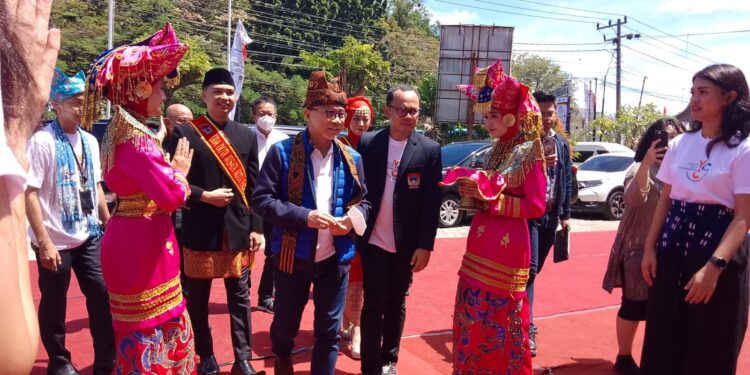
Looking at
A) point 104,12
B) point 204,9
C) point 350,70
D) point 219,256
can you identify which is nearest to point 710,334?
point 219,256

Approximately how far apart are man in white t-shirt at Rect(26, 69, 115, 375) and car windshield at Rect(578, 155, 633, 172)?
1262cm

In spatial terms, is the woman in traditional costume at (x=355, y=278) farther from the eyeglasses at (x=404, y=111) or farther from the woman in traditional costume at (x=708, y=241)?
the woman in traditional costume at (x=708, y=241)

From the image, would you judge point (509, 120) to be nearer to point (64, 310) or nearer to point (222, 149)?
point (222, 149)

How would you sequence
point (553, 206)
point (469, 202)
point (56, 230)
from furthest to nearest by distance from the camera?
point (553, 206) < point (56, 230) < point (469, 202)

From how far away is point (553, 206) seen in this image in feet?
15.1

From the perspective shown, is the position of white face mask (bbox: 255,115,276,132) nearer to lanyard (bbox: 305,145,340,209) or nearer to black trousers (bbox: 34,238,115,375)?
black trousers (bbox: 34,238,115,375)

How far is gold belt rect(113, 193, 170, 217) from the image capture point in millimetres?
2717

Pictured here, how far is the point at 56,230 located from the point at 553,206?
374 cm

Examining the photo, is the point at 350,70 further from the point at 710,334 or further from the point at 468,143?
the point at 710,334

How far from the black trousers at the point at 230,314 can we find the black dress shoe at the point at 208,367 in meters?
0.04

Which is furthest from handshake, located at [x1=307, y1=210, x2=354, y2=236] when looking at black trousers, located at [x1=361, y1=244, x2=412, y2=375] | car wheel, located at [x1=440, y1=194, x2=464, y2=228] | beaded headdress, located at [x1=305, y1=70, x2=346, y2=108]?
car wheel, located at [x1=440, y1=194, x2=464, y2=228]

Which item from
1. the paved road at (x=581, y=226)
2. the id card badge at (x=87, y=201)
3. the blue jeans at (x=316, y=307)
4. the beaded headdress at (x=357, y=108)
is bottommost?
the paved road at (x=581, y=226)

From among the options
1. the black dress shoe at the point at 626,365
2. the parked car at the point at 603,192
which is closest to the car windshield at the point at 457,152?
the parked car at the point at 603,192

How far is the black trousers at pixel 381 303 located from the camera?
12.1 feet
